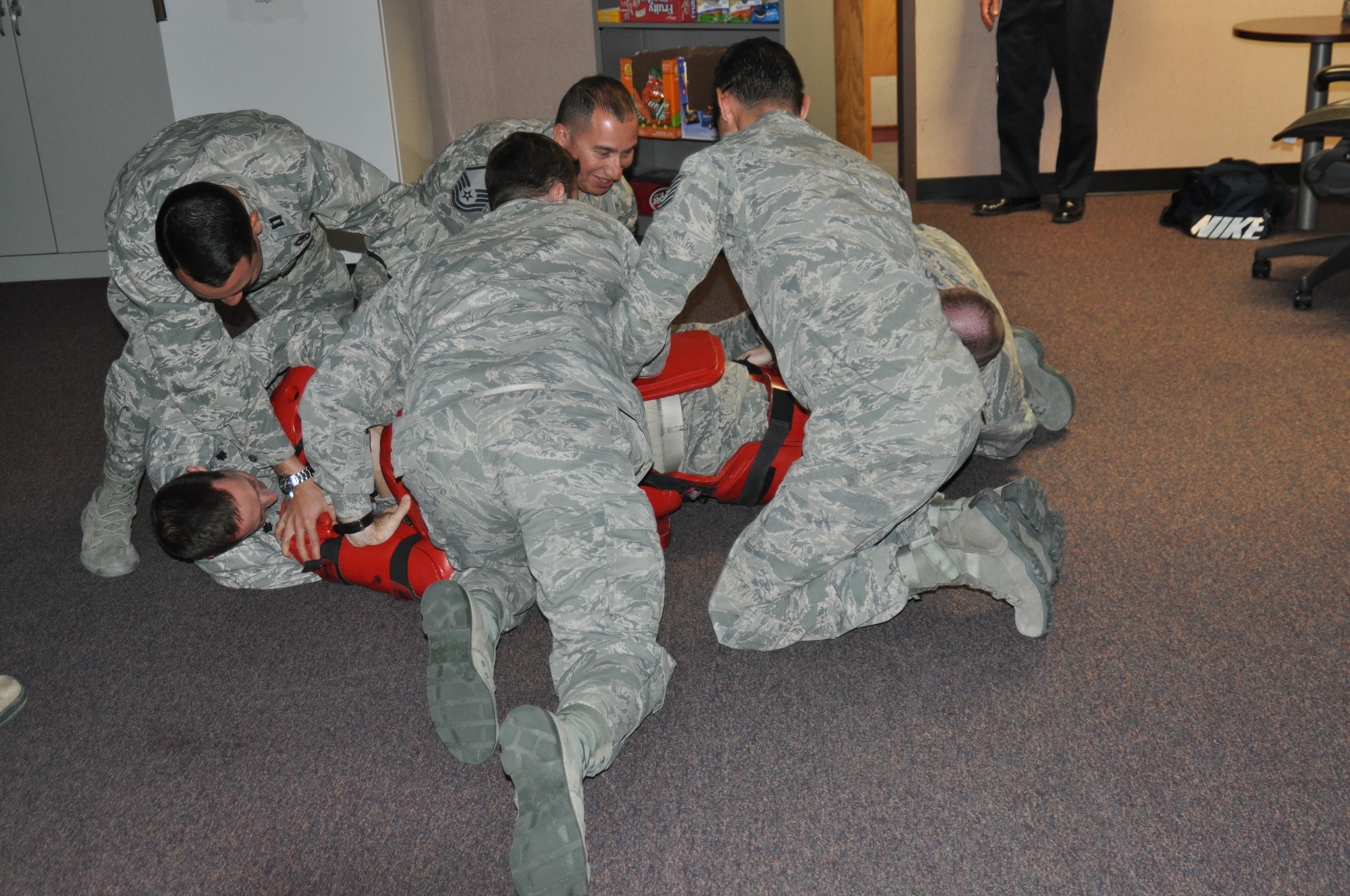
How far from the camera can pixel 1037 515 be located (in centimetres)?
207

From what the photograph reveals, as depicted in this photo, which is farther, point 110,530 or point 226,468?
point 110,530

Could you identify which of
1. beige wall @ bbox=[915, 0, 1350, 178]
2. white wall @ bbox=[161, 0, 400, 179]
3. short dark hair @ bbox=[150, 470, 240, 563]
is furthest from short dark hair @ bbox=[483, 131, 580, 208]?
beige wall @ bbox=[915, 0, 1350, 178]

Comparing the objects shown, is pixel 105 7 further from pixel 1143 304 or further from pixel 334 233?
pixel 1143 304

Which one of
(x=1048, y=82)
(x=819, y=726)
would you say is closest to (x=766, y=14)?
(x=1048, y=82)

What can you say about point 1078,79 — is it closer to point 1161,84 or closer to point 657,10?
point 1161,84

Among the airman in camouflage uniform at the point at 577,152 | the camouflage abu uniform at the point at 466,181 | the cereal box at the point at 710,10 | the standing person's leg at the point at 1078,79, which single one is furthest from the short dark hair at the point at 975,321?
the standing person's leg at the point at 1078,79

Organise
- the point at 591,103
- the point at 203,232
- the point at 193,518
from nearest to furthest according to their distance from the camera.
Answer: the point at 203,232 → the point at 193,518 → the point at 591,103

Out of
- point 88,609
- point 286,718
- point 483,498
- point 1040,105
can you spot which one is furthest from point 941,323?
point 1040,105

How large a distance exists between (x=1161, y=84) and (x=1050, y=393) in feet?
9.86

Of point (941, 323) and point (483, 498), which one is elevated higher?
point (941, 323)

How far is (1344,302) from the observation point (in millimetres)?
3664

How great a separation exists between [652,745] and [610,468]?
0.48m

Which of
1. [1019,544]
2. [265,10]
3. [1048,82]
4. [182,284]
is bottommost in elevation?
[1019,544]

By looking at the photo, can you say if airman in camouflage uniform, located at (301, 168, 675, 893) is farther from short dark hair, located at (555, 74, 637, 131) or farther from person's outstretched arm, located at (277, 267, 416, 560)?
short dark hair, located at (555, 74, 637, 131)
